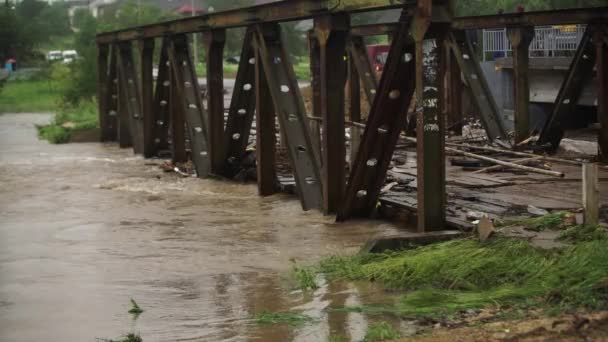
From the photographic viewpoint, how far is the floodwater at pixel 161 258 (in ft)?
28.8

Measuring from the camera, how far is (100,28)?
214 ft

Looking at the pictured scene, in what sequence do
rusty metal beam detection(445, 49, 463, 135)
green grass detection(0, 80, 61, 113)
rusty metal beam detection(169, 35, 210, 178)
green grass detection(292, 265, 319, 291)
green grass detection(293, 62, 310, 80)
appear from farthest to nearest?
green grass detection(293, 62, 310, 80), green grass detection(0, 80, 61, 113), rusty metal beam detection(445, 49, 463, 135), rusty metal beam detection(169, 35, 210, 178), green grass detection(292, 265, 319, 291)

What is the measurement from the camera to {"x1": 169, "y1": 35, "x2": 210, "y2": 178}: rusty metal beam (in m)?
20.0

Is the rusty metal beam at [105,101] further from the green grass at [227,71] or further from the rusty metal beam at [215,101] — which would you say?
the green grass at [227,71]

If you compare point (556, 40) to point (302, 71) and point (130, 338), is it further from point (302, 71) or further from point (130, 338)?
point (302, 71)

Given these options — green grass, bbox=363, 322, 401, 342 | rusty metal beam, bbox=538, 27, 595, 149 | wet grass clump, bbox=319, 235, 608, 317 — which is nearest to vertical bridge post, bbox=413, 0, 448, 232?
wet grass clump, bbox=319, 235, 608, 317

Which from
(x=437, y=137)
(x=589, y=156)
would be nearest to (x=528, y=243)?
(x=437, y=137)

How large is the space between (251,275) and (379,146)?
2880mm

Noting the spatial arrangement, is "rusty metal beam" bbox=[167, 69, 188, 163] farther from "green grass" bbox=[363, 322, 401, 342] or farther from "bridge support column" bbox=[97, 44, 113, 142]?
"green grass" bbox=[363, 322, 401, 342]

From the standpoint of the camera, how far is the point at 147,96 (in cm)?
2484

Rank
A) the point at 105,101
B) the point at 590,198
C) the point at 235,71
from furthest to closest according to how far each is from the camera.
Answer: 1. the point at 235,71
2. the point at 105,101
3. the point at 590,198

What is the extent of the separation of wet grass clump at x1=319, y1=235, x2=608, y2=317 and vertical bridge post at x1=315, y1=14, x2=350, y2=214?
3.37m

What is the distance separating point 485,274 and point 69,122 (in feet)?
91.8

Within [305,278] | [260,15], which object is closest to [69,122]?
[260,15]
